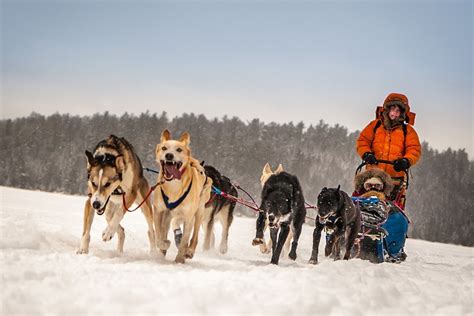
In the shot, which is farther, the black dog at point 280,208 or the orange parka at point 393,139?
the orange parka at point 393,139

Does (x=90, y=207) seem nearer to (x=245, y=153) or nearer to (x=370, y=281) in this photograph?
(x=370, y=281)

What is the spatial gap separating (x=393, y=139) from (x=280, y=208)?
9.90ft

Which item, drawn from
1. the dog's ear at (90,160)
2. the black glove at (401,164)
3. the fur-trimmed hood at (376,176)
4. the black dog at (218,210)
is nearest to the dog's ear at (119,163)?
the dog's ear at (90,160)

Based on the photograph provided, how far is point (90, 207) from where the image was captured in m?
6.09

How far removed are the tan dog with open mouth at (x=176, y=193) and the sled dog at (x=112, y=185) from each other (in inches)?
19.6

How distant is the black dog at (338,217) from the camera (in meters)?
6.06

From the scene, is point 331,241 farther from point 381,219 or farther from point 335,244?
point 381,219

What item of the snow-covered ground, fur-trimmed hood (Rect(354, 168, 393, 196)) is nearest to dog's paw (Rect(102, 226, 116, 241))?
A: the snow-covered ground

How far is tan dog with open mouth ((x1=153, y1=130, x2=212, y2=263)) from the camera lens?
5.86 metres

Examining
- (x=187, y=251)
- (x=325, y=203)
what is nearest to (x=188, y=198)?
(x=187, y=251)

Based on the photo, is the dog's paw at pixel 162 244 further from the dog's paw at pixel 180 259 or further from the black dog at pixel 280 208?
the black dog at pixel 280 208

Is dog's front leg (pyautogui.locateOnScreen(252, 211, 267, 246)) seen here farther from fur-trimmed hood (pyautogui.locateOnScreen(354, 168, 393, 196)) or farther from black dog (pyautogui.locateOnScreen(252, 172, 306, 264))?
fur-trimmed hood (pyautogui.locateOnScreen(354, 168, 393, 196))

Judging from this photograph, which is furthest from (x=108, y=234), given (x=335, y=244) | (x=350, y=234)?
(x=350, y=234)

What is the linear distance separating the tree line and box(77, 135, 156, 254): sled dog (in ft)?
117
